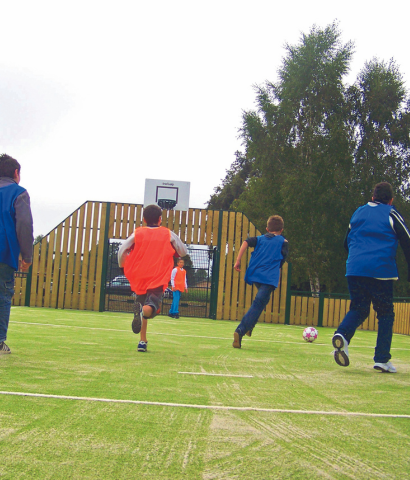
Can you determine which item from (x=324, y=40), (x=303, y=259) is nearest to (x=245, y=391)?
(x=303, y=259)

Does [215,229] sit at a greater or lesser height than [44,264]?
greater

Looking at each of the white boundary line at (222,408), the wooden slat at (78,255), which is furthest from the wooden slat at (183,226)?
the white boundary line at (222,408)

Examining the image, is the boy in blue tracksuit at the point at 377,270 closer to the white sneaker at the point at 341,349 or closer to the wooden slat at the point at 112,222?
the white sneaker at the point at 341,349

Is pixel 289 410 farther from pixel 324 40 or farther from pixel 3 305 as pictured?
pixel 324 40

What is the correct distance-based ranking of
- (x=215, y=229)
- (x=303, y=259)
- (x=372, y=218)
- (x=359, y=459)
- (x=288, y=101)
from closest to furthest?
(x=359, y=459) < (x=372, y=218) < (x=215, y=229) < (x=303, y=259) < (x=288, y=101)

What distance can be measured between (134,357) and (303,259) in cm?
2309

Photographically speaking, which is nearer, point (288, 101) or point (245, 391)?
point (245, 391)

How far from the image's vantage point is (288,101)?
101 ft

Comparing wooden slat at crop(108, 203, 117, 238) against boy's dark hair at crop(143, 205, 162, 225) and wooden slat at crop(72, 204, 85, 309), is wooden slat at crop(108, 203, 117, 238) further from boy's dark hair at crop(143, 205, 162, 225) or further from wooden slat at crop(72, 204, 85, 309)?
boy's dark hair at crop(143, 205, 162, 225)

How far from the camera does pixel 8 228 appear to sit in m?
5.05

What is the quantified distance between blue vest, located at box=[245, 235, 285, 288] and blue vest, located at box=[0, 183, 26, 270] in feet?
10.5

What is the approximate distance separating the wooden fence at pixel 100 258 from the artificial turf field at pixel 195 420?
43.3ft

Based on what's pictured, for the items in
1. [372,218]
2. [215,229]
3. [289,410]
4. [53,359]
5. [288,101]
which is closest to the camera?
[289,410]

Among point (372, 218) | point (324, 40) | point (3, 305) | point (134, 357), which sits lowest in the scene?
point (134, 357)
